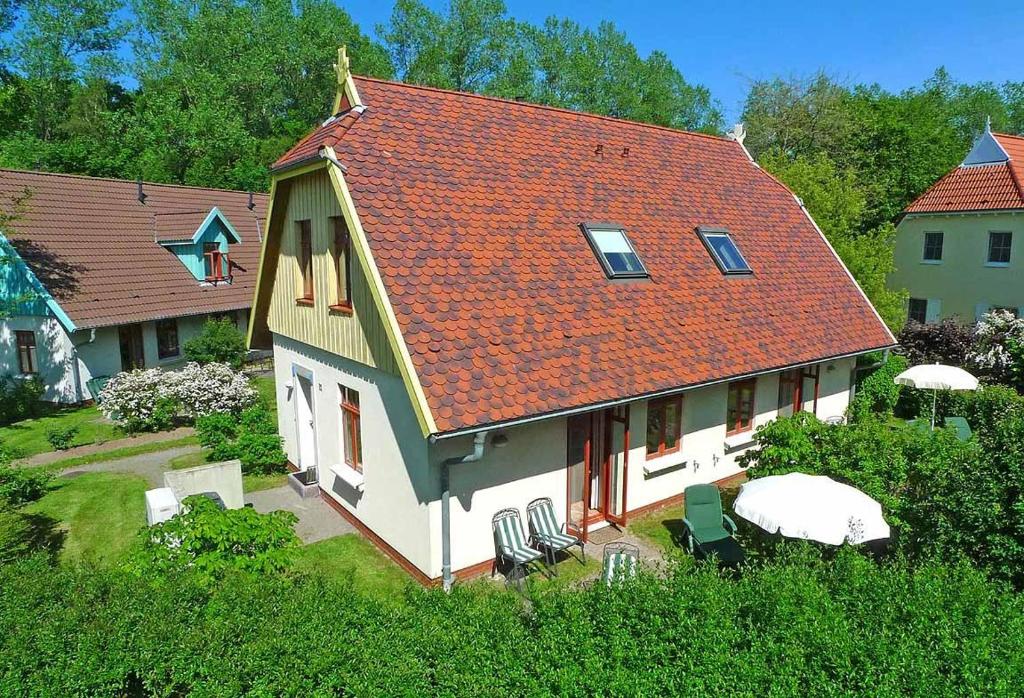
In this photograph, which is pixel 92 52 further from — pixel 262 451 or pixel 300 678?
pixel 300 678

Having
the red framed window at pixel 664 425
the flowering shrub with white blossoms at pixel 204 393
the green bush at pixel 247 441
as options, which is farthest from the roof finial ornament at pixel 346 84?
the flowering shrub with white blossoms at pixel 204 393

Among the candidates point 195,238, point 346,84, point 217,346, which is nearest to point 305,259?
point 346,84

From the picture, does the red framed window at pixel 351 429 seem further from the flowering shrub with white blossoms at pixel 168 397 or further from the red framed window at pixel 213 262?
the red framed window at pixel 213 262

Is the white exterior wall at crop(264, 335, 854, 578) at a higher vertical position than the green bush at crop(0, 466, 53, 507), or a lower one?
higher

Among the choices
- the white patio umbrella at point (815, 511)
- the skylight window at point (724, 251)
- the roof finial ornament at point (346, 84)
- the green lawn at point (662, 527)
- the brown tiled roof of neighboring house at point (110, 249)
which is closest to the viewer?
the white patio umbrella at point (815, 511)

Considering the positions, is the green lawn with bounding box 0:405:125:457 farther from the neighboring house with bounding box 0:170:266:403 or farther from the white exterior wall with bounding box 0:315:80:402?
→ the neighboring house with bounding box 0:170:266:403

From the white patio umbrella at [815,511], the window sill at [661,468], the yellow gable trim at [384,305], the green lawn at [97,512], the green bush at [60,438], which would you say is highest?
the yellow gable trim at [384,305]

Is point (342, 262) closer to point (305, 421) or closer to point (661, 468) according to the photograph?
point (305, 421)

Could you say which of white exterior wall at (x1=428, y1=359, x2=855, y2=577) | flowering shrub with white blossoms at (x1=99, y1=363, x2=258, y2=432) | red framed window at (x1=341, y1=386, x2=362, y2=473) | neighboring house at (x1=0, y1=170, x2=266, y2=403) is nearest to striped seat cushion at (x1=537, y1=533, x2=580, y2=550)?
white exterior wall at (x1=428, y1=359, x2=855, y2=577)
